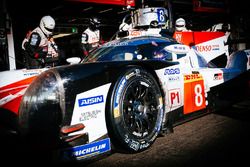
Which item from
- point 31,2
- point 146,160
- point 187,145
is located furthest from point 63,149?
point 31,2

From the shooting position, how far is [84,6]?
10781 mm

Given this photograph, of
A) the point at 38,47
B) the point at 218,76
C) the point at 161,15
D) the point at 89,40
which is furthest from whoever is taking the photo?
the point at 89,40

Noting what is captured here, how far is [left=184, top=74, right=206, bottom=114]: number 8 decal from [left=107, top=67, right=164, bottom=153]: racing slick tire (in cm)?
48

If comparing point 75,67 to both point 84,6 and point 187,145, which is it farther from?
point 84,6

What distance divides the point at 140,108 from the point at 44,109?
0.94 m

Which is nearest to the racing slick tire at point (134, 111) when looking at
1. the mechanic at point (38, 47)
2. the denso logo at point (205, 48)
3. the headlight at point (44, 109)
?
the headlight at point (44, 109)

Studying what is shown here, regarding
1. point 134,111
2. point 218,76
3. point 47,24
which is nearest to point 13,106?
point 134,111

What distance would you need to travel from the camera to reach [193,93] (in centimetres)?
332

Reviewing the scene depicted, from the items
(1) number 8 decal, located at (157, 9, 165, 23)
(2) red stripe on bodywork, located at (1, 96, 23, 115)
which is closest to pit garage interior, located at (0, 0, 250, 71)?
(1) number 8 decal, located at (157, 9, 165, 23)

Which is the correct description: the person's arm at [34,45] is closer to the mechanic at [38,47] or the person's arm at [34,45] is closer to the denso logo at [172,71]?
the mechanic at [38,47]

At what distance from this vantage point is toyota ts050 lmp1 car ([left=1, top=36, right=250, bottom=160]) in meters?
2.23

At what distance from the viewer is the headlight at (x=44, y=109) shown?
2.21 meters

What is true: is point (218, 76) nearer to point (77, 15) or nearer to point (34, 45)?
point (34, 45)

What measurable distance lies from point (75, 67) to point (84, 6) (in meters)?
8.94
